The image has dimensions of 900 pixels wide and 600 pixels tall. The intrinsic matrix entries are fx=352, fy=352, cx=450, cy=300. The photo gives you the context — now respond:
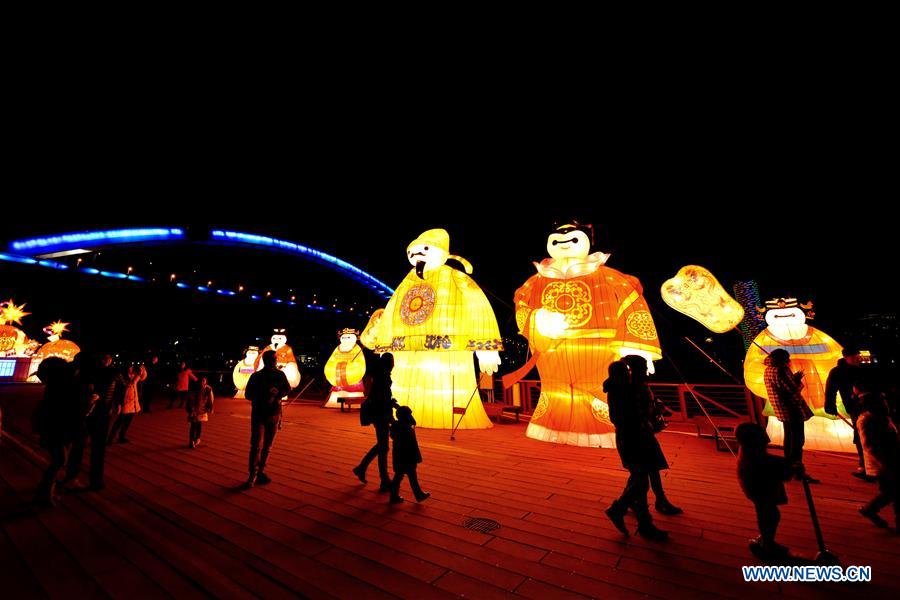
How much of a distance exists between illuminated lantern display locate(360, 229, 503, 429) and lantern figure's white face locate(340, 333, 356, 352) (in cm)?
374

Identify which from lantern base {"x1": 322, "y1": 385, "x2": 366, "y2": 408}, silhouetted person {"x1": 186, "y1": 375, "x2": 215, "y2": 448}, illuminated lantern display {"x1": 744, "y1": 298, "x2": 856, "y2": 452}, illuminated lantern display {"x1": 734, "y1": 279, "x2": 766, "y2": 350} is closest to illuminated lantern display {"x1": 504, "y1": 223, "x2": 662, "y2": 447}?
illuminated lantern display {"x1": 744, "y1": 298, "x2": 856, "y2": 452}

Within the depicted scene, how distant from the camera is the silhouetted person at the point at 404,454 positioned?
11.0ft

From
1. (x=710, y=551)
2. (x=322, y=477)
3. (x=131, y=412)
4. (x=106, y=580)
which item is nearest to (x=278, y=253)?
(x=131, y=412)

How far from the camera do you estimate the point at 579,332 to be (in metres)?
5.60

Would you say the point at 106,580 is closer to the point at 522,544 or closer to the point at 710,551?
the point at 522,544

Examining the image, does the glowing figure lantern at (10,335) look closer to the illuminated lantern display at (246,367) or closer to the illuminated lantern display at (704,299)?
the illuminated lantern display at (246,367)

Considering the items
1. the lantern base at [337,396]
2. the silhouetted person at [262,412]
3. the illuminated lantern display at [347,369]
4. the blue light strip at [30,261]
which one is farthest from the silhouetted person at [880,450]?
the blue light strip at [30,261]

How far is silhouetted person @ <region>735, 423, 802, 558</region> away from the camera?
224cm

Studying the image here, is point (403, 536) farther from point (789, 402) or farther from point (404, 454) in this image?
point (789, 402)

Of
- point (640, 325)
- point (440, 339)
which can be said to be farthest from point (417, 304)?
point (640, 325)

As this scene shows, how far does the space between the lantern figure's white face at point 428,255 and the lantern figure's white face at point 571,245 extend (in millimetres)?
2506

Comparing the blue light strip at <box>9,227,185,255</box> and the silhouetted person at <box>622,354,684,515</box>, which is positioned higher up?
the blue light strip at <box>9,227,185,255</box>

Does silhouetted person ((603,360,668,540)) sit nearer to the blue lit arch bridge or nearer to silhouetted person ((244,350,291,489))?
silhouetted person ((244,350,291,489))

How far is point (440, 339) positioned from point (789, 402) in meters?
5.04
